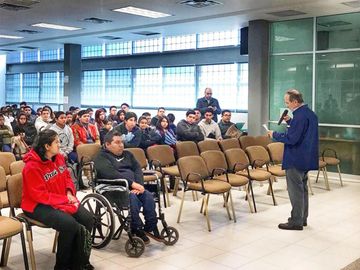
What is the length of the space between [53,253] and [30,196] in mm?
860

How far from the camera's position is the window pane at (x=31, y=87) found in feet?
59.8

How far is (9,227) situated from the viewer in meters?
3.34

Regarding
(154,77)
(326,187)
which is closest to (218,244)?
(326,187)

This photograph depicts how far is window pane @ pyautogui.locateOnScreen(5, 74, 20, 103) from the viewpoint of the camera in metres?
19.2

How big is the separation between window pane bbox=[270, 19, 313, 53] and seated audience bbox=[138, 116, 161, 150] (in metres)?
3.62

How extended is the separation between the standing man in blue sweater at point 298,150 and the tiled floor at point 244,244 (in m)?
0.25

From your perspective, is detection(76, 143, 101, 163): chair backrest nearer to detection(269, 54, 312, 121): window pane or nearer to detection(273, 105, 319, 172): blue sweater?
detection(273, 105, 319, 172): blue sweater

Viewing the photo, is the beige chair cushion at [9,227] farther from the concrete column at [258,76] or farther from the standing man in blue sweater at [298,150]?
the concrete column at [258,76]

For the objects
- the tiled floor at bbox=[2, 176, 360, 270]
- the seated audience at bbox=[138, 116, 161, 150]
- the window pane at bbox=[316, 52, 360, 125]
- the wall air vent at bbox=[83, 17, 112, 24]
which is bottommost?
the tiled floor at bbox=[2, 176, 360, 270]

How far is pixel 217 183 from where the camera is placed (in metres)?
5.27

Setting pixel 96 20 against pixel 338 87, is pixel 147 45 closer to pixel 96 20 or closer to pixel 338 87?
pixel 96 20

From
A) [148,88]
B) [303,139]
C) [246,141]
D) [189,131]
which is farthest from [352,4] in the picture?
[148,88]

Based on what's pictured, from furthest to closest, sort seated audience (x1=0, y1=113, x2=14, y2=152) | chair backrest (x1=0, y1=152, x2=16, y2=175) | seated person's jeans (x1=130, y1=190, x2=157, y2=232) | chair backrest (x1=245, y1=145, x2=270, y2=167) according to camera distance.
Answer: seated audience (x1=0, y1=113, x2=14, y2=152)
chair backrest (x1=245, y1=145, x2=270, y2=167)
chair backrest (x1=0, y1=152, x2=16, y2=175)
seated person's jeans (x1=130, y1=190, x2=157, y2=232)

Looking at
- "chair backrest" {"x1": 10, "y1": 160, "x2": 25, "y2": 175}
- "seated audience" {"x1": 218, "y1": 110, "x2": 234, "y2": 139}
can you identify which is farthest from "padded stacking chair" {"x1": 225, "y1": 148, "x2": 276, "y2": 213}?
"chair backrest" {"x1": 10, "y1": 160, "x2": 25, "y2": 175}
